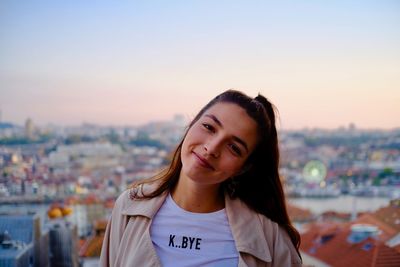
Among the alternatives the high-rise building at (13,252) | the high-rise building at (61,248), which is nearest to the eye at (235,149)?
the high-rise building at (13,252)

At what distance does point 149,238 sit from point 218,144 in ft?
0.62

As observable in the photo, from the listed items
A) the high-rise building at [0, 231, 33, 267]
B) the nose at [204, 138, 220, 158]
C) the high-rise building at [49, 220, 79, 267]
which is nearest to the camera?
the nose at [204, 138, 220, 158]

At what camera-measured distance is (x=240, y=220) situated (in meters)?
0.70

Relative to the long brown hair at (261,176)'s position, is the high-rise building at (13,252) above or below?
below

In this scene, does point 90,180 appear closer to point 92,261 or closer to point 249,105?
point 92,261

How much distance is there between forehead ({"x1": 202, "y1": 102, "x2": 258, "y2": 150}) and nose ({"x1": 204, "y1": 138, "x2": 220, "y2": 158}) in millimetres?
26

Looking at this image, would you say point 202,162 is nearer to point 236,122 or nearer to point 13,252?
point 236,122

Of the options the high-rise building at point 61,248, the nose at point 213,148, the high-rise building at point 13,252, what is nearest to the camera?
the nose at point 213,148

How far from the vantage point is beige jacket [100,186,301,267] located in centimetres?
66

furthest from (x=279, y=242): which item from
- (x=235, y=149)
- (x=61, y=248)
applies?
(x=61, y=248)

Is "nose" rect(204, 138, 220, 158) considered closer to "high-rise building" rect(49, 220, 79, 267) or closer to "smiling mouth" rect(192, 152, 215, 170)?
"smiling mouth" rect(192, 152, 215, 170)

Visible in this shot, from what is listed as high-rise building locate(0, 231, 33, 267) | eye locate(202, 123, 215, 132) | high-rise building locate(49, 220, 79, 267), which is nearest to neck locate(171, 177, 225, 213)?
eye locate(202, 123, 215, 132)

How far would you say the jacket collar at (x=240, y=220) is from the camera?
67cm

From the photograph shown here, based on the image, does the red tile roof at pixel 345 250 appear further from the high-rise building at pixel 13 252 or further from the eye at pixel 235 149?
the high-rise building at pixel 13 252
